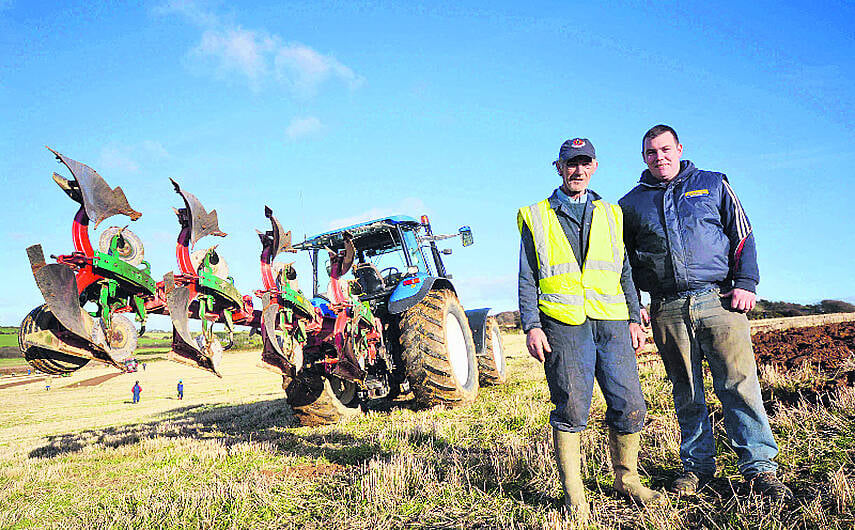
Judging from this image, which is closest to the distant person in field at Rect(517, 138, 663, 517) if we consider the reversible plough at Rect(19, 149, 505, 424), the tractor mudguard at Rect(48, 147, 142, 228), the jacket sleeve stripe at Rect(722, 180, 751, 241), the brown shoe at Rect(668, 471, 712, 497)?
the brown shoe at Rect(668, 471, 712, 497)

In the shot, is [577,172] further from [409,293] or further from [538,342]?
[409,293]

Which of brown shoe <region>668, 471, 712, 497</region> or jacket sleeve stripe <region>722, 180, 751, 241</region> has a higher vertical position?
jacket sleeve stripe <region>722, 180, 751, 241</region>

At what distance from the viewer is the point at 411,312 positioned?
228 inches

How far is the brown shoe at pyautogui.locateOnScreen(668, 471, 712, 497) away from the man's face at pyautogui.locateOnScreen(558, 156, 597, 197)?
1677mm

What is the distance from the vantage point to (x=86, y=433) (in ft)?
24.6

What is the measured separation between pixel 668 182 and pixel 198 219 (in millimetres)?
3216

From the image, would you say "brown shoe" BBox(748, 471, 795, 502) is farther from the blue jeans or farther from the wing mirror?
the wing mirror

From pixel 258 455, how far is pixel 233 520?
5.80 ft

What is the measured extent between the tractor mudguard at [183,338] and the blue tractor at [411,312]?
1.45m

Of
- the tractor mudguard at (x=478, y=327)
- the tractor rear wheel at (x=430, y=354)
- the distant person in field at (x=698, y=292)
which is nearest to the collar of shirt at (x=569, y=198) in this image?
the distant person in field at (x=698, y=292)

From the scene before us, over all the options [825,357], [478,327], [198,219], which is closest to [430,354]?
[478,327]

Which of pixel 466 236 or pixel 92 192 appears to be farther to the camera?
pixel 466 236

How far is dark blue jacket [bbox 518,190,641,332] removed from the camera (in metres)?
2.72

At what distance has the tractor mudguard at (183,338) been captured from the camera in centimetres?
353
